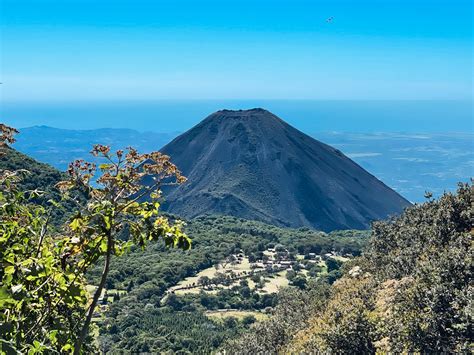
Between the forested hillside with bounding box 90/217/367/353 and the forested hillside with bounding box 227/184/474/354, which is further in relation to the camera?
the forested hillside with bounding box 90/217/367/353

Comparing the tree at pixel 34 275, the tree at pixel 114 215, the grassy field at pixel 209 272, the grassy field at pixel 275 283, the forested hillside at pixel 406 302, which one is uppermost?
the tree at pixel 114 215

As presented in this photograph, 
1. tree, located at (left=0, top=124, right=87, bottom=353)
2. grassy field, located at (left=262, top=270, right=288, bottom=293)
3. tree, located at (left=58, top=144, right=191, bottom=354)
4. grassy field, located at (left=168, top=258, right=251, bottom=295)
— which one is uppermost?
tree, located at (left=58, top=144, right=191, bottom=354)

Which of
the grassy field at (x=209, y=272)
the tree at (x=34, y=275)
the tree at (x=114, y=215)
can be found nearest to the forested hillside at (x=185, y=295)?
the grassy field at (x=209, y=272)

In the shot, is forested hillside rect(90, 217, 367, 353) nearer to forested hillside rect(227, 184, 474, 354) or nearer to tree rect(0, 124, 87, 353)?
forested hillside rect(227, 184, 474, 354)

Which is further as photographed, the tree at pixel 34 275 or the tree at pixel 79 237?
the tree at pixel 79 237

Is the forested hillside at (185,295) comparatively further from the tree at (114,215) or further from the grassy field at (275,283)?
the tree at (114,215)

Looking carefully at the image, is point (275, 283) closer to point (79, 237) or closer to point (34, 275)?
point (79, 237)

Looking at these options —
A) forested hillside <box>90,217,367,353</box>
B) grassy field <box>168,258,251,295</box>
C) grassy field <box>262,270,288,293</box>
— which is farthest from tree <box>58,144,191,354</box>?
grassy field <box>168,258,251,295</box>
